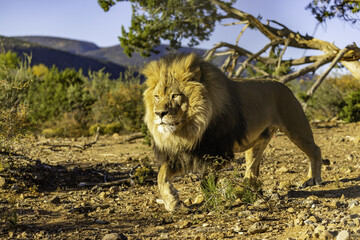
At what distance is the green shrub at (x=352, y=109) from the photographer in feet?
43.8

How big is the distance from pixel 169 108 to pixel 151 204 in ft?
4.93

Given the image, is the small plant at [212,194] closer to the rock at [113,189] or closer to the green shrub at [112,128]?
the rock at [113,189]

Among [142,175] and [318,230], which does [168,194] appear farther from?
[142,175]

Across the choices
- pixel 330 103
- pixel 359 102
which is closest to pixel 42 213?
pixel 359 102

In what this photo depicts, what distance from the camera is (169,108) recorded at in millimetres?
4113

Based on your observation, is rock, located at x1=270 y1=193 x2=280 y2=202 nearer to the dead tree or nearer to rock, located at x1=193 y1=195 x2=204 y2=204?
rock, located at x1=193 y1=195 x2=204 y2=204

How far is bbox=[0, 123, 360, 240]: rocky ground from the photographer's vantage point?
11.9 ft

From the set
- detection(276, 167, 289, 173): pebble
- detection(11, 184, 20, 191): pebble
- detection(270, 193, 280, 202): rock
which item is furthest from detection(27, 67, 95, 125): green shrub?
detection(270, 193, 280, 202): rock

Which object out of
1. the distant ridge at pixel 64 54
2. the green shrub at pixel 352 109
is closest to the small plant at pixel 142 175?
the green shrub at pixel 352 109

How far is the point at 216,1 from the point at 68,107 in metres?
7.27

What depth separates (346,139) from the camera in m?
9.68

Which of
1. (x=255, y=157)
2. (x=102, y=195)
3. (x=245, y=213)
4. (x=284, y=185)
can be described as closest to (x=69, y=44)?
(x=102, y=195)

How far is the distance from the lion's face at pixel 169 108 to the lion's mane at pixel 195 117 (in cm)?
5

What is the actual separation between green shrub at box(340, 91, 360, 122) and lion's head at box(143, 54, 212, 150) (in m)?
10.4
